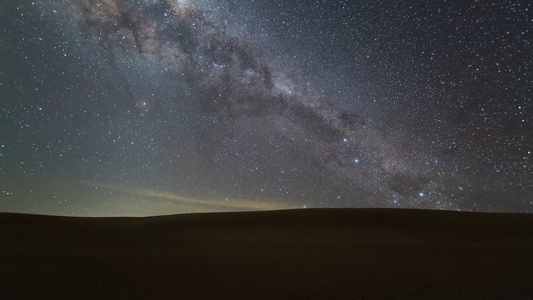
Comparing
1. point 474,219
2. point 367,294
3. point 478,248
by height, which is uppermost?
point 474,219

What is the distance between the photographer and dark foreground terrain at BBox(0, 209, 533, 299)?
195 inches

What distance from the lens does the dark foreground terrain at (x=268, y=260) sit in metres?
4.96

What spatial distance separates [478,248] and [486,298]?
5.15 meters

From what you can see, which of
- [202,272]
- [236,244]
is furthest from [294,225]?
[202,272]

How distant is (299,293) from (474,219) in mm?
13403

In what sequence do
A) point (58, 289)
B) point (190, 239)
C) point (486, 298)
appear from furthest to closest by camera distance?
point (190, 239) < point (58, 289) < point (486, 298)

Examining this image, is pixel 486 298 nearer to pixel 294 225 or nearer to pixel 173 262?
pixel 173 262

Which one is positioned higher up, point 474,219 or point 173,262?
point 474,219

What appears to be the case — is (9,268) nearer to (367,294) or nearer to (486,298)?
(367,294)

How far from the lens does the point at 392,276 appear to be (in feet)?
18.9

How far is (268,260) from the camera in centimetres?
718

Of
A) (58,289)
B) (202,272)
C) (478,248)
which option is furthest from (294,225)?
(58,289)

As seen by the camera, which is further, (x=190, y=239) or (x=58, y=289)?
(x=190, y=239)

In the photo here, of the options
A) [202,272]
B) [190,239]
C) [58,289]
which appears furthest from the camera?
[190,239]
